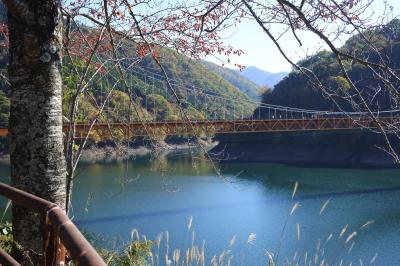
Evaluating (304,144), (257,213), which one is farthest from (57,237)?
(304,144)

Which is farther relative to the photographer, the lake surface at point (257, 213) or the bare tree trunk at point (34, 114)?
the lake surface at point (257, 213)

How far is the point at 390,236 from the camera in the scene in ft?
34.3

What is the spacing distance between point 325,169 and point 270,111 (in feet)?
36.0

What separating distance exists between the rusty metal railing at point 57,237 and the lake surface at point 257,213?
4559 mm

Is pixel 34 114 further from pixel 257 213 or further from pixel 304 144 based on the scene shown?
pixel 304 144

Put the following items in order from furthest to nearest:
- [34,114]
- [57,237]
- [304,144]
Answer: [304,144]
[34,114]
[57,237]

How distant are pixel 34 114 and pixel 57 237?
58cm

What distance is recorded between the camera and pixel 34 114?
1.30 meters

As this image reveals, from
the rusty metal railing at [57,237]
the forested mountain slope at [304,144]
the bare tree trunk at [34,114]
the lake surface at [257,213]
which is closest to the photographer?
the rusty metal railing at [57,237]

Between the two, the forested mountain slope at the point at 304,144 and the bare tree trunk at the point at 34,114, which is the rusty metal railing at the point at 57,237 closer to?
the bare tree trunk at the point at 34,114

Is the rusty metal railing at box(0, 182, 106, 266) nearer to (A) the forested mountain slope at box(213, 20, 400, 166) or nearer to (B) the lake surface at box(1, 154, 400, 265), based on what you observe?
(B) the lake surface at box(1, 154, 400, 265)

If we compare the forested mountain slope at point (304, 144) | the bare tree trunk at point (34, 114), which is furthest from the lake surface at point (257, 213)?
the forested mountain slope at point (304, 144)

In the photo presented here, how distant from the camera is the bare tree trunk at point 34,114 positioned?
51.1 inches

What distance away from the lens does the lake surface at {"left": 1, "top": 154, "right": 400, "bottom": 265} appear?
354 inches
